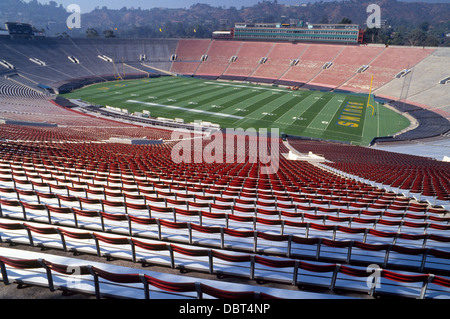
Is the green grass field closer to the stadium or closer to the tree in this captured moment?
the stadium

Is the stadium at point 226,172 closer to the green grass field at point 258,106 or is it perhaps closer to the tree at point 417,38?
the green grass field at point 258,106

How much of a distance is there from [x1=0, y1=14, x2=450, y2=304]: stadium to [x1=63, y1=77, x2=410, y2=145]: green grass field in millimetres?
464

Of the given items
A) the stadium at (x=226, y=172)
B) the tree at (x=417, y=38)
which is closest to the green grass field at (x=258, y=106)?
the stadium at (x=226, y=172)

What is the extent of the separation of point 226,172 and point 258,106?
36.9 metres

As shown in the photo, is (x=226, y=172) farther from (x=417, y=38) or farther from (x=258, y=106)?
(x=417, y=38)

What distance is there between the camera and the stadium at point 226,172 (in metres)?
5.68

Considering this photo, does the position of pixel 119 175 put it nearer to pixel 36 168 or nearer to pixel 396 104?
pixel 36 168

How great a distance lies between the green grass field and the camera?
40656 mm

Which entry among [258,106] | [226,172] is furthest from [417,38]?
[226,172]

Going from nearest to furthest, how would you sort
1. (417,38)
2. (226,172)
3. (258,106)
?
(226,172) → (258,106) → (417,38)

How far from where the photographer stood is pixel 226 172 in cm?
1456

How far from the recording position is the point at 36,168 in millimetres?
11883

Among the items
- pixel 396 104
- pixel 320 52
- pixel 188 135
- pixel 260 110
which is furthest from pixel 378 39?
pixel 188 135
